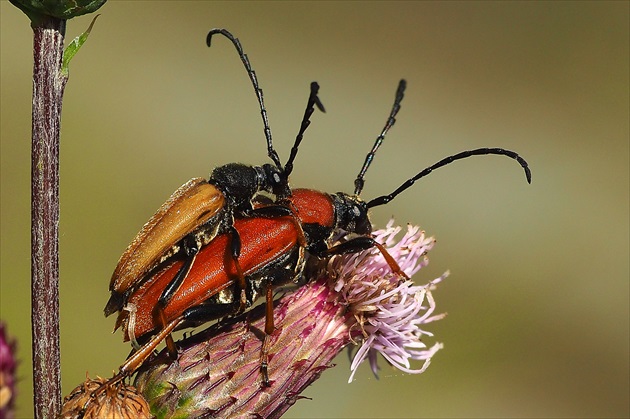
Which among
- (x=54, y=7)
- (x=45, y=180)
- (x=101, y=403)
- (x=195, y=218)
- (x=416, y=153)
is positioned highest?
(x=54, y=7)

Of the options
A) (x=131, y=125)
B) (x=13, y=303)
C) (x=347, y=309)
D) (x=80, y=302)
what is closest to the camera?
(x=347, y=309)

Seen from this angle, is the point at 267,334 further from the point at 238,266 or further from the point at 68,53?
the point at 68,53

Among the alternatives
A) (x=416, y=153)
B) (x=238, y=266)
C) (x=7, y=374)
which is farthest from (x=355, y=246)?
(x=416, y=153)

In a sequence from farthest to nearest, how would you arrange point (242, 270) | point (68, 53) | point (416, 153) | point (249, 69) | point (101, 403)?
point (416, 153) < point (249, 69) < point (242, 270) < point (101, 403) < point (68, 53)

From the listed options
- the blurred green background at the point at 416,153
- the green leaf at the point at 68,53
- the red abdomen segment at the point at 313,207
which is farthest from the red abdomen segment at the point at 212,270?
the blurred green background at the point at 416,153

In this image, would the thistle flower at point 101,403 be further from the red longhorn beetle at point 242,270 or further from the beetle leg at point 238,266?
the beetle leg at point 238,266

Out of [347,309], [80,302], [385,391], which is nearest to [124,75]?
[80,302]

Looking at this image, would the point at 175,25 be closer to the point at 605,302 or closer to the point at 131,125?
the point at 131,125
